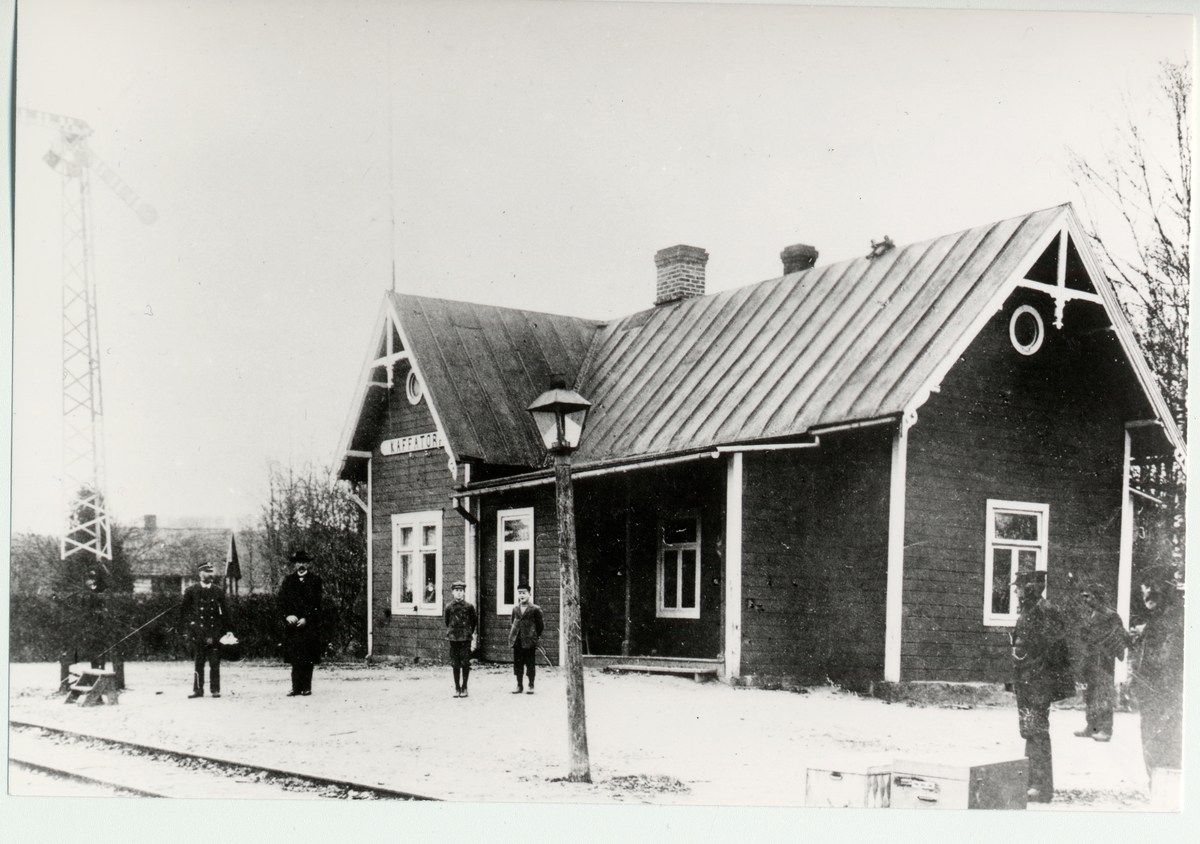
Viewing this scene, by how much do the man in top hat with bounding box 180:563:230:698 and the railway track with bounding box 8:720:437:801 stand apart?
206 cm

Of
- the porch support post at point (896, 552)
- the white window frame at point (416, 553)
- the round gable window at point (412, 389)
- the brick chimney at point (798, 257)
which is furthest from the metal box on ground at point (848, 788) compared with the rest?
the round gable window at point (412, 389)

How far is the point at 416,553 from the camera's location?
18.8m

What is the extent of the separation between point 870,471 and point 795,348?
2249 millimetres

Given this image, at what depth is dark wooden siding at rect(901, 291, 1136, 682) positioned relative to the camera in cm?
1377

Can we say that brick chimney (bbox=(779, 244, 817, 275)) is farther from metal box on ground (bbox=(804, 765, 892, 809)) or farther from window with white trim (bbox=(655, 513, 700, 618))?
metal box on ground (bbox=(804, 765, 892, 809))

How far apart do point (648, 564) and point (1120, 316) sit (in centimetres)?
648

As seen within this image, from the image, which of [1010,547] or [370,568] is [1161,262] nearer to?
[1010,547]

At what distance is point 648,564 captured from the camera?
1678 cm

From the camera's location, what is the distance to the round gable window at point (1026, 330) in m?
13.9

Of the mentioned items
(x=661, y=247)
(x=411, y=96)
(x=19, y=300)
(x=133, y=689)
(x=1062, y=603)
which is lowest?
(x=133, y=689)

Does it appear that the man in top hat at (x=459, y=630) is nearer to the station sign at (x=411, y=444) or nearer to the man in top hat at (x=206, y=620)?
the man in top hat at (x=206, y=620)

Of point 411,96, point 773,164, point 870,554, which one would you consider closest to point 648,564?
point 870,554

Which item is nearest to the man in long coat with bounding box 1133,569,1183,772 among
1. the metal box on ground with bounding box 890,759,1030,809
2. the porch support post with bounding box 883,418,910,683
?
the metal box on ground with bounding box 890,759,1030,809

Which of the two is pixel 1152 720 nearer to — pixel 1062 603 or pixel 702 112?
pixel 1062 603
